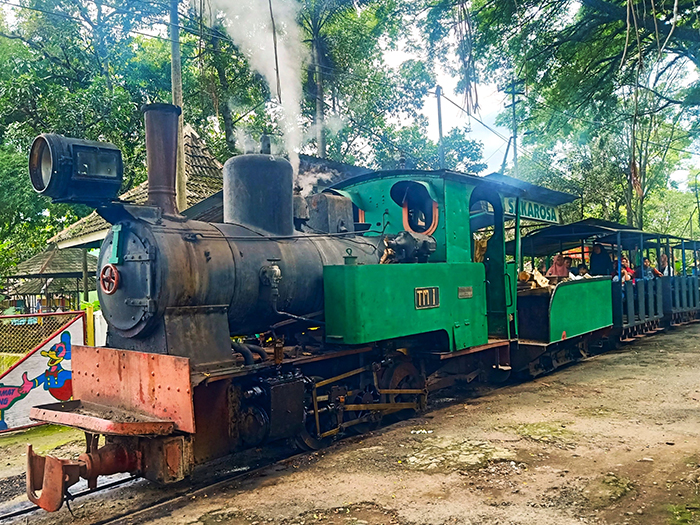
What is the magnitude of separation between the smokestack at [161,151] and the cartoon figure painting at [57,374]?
3.20 meters

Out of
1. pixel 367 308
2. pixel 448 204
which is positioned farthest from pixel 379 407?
pixel 448 204

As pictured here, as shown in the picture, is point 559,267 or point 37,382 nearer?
point 37,382

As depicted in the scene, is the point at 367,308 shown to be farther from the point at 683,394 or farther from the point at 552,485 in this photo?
the point at 683,394

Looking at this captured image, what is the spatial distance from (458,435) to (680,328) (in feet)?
37.5

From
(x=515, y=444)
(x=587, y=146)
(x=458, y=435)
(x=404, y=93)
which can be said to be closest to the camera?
(x=515, y=444)

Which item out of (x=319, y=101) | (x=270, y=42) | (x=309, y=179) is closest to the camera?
(x=270, y=42)

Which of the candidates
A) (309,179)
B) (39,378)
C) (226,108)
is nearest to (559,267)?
(309,179)

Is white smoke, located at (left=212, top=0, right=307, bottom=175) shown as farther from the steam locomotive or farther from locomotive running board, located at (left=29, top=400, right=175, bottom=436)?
locomotive running board, located at (left=29, top=400, right=175, bottom=436)

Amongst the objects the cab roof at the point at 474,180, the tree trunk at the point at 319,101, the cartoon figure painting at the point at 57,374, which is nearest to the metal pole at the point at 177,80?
the cartoon figure painting at the point at 57,374

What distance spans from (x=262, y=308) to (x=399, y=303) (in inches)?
53.3

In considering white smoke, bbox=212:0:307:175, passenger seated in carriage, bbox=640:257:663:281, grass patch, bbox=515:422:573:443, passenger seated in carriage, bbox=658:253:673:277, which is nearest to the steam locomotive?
grass patch, bbox=515:422:573:443

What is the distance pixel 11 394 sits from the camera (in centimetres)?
605

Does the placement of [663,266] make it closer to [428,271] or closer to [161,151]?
[428,271]

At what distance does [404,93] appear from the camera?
19844mm
